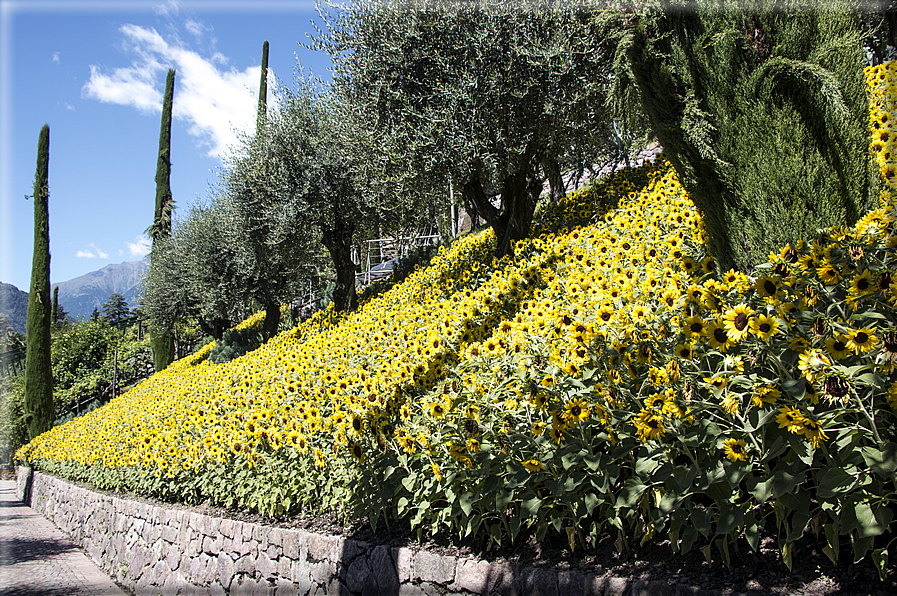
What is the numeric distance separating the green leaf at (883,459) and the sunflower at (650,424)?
2.41ft

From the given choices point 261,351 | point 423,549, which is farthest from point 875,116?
point 261,351

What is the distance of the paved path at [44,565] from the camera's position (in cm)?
670

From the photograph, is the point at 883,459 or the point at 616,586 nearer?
the point at 883,459

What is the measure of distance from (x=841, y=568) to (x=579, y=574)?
1130mm

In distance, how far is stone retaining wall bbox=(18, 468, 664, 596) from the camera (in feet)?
9.68

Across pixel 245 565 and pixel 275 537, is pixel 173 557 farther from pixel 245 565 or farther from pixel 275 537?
pixel 275 537

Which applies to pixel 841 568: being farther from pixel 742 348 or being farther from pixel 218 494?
pixel 218 494

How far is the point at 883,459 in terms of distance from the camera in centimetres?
188

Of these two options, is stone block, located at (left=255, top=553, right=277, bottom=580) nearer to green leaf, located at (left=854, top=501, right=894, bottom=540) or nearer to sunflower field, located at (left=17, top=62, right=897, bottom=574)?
sunflower field, located at (left=17, top=62, right=897, bottom=574)

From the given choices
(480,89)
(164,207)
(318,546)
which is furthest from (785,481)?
(164,207)

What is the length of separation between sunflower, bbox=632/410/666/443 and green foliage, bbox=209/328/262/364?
45.2 ft

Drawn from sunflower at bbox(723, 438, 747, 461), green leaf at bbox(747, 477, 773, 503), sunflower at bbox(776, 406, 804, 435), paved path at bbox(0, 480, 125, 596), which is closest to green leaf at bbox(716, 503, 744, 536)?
green leaf at bbox(747, 477, 773, 503)

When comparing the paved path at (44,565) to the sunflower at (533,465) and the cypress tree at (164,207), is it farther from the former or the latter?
the cypress tree at (164,207)

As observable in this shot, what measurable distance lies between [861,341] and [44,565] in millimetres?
10945
